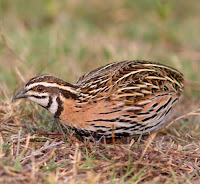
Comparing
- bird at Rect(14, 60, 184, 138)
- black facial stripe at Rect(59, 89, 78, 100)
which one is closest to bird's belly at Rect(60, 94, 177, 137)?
bird at Rect(14, 60, 184, 138)

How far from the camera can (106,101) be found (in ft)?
16.0

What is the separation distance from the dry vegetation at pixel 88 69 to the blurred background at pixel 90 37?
0.06 feet

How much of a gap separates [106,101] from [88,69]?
9.88 ft

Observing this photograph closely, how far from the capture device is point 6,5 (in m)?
10.3

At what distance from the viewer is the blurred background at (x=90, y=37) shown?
7.56 metres

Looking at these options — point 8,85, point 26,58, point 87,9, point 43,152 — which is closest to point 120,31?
point 87,9

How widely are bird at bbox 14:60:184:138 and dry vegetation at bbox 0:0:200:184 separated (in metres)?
0.20

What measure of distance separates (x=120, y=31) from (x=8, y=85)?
13.7 ft

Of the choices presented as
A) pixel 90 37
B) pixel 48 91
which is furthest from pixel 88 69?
pixel 48 91

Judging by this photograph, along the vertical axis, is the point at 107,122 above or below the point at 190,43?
below

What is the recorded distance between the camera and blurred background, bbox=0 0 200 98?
7556 mm

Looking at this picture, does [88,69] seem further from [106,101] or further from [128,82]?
[106,101]

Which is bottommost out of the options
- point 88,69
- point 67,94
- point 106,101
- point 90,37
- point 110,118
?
point 110,118

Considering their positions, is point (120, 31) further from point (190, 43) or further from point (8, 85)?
point (8, 85)
